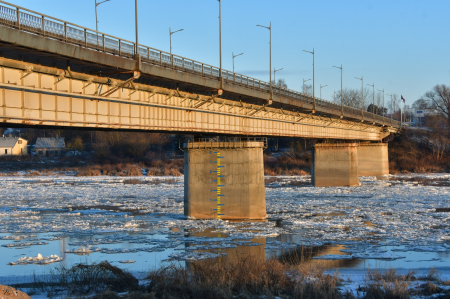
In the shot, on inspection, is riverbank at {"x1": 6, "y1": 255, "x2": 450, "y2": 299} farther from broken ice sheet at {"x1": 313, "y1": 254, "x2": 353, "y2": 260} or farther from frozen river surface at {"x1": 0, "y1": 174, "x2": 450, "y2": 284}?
broken ice sheet at {"x1": 313, "y1": 254, "x2": 353, "y2": 260}

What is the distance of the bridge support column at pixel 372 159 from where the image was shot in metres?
77.0

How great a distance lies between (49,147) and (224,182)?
88.6 meters

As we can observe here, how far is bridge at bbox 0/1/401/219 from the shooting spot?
53.7 feet

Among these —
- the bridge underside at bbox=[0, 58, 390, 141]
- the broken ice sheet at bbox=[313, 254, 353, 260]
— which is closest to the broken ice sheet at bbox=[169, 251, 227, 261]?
the broken ice sheet at bbox=[313, 254, 353, 260]

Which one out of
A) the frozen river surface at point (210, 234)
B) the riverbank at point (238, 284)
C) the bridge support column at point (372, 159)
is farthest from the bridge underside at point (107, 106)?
the bridge support column at point (372, 159)

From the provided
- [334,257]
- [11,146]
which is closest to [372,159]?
[334,257]

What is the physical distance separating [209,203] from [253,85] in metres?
9.04

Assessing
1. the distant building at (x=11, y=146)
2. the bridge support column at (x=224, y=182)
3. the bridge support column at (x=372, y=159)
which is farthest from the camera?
the distant building at (x=11, y=146)

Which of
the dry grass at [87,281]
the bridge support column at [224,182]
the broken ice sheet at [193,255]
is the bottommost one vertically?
the broken ice sheet at [193,255]

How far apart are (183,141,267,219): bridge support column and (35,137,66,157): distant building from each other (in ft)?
271

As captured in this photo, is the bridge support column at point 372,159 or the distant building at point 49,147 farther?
the distant building at point 49,147

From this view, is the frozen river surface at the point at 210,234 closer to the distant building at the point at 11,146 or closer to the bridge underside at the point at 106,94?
the bridge underside at the point at 106,94

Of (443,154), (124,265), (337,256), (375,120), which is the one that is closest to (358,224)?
(337,256)

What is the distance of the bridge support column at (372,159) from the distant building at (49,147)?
6604 cm
